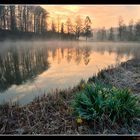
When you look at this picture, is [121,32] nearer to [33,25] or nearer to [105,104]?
[105,104]

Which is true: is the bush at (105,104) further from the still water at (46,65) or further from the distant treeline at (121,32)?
the distant treeline at (121,32)

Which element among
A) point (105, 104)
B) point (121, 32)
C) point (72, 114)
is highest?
point (121, 32)

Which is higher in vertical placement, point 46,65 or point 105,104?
point 46,65

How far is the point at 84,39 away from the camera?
3.38 meters

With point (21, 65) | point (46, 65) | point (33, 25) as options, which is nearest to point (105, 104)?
point (46, 65)

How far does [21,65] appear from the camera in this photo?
3301 mm

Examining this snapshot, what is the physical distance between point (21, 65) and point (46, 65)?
268 millimetres

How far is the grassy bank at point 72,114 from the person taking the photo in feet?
10.3

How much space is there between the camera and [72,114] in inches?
126

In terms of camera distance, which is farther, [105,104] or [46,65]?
[46,65]

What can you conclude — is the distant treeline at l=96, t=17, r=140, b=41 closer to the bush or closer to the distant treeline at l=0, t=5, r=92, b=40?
the distant treeline at l=0, t=5, r=92, b=40

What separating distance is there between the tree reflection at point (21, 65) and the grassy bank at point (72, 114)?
26 centimetres

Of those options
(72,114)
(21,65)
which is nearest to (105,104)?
(72,114)

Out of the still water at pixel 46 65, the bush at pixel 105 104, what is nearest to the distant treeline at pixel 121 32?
the still water at pixel 46 65
